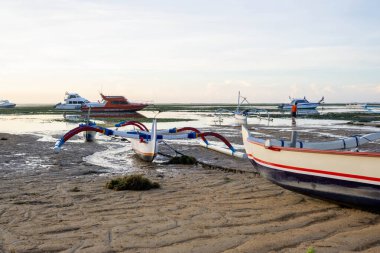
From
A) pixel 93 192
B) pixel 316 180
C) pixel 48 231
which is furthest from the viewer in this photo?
pixel 93 192

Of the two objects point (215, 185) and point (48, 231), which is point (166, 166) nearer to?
point (215, 185)

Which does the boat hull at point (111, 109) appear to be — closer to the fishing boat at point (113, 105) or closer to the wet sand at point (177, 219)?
the fishing boat at point (113, 105)

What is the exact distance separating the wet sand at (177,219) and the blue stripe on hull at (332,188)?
0.23 metres

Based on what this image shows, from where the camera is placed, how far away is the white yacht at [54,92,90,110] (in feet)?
222

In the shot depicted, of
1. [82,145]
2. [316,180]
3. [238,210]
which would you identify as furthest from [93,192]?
[82,145]

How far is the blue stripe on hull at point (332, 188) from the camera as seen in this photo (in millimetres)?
5719

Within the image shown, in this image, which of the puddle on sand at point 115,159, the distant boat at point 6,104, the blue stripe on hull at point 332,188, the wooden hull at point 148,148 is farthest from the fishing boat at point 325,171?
the distant boat at point 6,104

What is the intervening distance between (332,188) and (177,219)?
2292 millimetres

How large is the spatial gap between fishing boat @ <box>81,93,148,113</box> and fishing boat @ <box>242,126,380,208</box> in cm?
5125

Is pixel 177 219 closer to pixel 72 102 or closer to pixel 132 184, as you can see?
pixel 132 184

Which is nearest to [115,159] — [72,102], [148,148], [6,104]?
[148,148]

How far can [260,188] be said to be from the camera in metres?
8.35

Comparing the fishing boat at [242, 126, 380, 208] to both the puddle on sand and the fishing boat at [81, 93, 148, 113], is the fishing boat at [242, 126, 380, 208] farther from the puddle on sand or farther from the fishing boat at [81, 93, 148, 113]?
the fishing boat at [81, 93, 148, 113]

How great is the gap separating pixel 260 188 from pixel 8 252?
4951 mm
